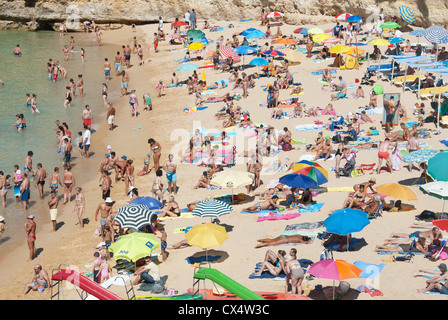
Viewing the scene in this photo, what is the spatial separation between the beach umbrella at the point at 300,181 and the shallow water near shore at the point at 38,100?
22.3 feet

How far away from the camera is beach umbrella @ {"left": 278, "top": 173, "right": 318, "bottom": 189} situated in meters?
15.8

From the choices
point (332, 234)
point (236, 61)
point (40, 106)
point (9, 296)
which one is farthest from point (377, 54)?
point (9, 296)

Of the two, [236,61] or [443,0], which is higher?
[443,0]

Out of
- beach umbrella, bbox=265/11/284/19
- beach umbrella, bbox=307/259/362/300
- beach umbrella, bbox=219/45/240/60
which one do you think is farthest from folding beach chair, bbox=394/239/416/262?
beach umbrella, bbox=265/11/284/19

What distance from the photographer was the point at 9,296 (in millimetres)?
13422

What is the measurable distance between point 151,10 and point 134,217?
3251cm

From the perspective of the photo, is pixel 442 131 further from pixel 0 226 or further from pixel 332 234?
pixel 0 226

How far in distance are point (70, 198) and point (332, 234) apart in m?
8.62

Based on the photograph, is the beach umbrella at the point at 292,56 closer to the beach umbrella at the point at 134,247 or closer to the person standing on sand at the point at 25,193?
the person standing on sand at the point at 25,193

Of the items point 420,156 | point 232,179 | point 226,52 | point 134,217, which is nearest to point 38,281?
point 134,217

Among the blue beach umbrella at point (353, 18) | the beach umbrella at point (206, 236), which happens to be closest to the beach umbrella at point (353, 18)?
the blue beach umbrella at point (353, 18)

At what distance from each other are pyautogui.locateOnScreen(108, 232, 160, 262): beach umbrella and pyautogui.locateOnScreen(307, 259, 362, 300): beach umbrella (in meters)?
3.64

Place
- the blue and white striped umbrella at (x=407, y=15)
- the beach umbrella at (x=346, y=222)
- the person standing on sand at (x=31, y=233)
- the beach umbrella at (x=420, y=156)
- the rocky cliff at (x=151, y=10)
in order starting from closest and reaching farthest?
1. the beach umbrella at (x=346, y=222)
2. the person standing on sand at (x=31, y=233)
3. the beach umbrella at (x=420, y=156)
4. the blue and white striped umbrella at (x=407, y=15)
5. the rocky cliff at (x=151, y=10)

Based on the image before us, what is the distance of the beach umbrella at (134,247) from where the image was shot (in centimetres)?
1277
